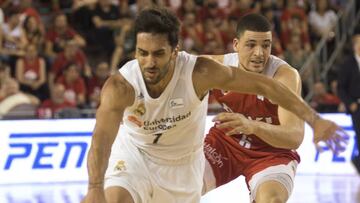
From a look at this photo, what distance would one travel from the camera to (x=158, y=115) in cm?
521

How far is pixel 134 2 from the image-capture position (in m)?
15.7

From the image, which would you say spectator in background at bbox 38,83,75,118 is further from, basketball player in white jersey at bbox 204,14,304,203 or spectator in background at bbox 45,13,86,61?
basketball player in white jersey at bbox 204,14,304,203

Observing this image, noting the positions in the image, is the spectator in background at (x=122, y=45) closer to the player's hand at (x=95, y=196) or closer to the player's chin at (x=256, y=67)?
the player's chin at (x=256, y=67)

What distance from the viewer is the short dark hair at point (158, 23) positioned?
498 cm

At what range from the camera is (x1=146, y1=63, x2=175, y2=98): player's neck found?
5168 mm

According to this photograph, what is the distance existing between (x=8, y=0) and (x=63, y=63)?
1.75m

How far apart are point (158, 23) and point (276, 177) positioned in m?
1.68

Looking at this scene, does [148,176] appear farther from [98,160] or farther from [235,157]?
[235,157]

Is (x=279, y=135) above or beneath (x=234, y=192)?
above

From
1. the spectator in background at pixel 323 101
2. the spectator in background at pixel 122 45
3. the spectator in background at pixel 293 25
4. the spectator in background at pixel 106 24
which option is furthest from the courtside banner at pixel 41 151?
the spectator in background at pixel 293 25

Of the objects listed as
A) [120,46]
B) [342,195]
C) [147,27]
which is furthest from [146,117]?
[120,46]

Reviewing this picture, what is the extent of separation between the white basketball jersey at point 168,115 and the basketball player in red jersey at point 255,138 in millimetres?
706

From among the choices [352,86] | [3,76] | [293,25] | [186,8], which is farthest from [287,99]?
[293,25]

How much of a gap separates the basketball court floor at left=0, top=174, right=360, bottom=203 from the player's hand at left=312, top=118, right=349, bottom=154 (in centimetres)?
496
